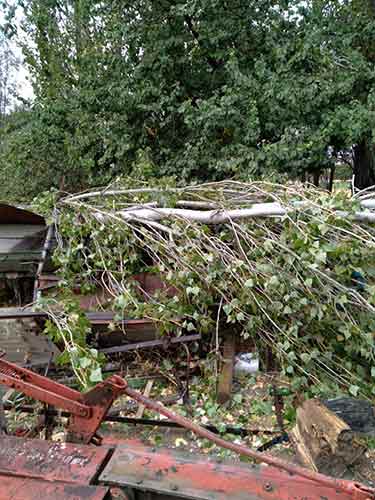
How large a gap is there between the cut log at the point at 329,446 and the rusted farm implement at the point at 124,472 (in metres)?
0.85

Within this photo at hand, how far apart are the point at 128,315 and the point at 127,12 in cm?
582

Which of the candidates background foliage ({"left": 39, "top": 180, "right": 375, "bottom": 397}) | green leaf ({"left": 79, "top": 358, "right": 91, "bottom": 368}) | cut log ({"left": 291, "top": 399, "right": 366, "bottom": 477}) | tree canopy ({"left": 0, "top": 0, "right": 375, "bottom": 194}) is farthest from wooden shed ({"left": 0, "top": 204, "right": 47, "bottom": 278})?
cut log ({"left": 291, "top": 399, "right": 366, "bottom": 477})

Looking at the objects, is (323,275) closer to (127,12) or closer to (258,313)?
(258,313)

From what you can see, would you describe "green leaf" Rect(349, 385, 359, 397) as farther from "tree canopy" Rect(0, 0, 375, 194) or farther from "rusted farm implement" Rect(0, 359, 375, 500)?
"tree canopy" Rect(0, 0, 375, 194)

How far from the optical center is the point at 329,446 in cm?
197

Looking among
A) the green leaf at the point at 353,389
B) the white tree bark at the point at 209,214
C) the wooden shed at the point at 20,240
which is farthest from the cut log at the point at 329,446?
the wooden shed at the point at 20,240

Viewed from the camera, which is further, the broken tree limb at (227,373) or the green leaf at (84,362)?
the broken tree limb at (227,373)

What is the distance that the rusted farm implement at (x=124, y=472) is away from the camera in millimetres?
1162

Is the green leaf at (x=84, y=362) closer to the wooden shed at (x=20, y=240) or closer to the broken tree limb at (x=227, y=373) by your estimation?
the broken tree limb at (x=227, y=373)

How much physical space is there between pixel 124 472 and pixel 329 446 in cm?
127

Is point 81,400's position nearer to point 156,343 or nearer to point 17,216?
point 156,343

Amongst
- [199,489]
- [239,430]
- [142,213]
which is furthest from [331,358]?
[142,213]

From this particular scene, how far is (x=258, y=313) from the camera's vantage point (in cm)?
304

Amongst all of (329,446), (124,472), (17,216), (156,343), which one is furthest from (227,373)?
(17,216)
